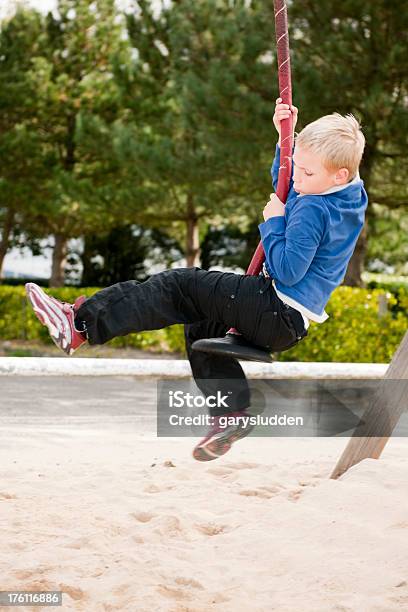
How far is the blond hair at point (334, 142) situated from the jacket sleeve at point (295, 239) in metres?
0.14

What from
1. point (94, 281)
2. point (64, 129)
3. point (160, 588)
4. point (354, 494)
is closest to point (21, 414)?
point (354, 494)

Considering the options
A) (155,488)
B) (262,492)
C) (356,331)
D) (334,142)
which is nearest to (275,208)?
(334,142)

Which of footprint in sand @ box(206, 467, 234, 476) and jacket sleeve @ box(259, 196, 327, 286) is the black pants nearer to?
jacket sleeve @ box(259, 196, 327, 286)

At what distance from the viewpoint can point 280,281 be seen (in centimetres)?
285

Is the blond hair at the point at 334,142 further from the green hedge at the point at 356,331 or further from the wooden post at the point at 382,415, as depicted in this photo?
the green hedge at the point at 356,331

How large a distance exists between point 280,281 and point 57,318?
0.73 meters

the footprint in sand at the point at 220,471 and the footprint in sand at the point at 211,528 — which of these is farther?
the footprint in sand at the point at 220,471

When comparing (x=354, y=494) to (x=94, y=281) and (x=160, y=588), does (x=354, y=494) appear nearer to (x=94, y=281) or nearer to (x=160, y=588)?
(x=160, y=588)

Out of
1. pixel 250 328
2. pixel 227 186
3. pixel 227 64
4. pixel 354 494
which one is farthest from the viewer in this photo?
pixel 227 186

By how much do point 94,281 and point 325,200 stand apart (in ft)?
65.5

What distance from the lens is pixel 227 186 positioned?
12.7 meters

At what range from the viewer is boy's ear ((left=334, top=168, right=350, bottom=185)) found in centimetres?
280

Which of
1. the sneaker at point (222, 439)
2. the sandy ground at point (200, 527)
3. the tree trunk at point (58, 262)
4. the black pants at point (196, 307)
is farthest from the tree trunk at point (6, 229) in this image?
the black pants at point (196, 307)

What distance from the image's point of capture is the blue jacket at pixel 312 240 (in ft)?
9.07
